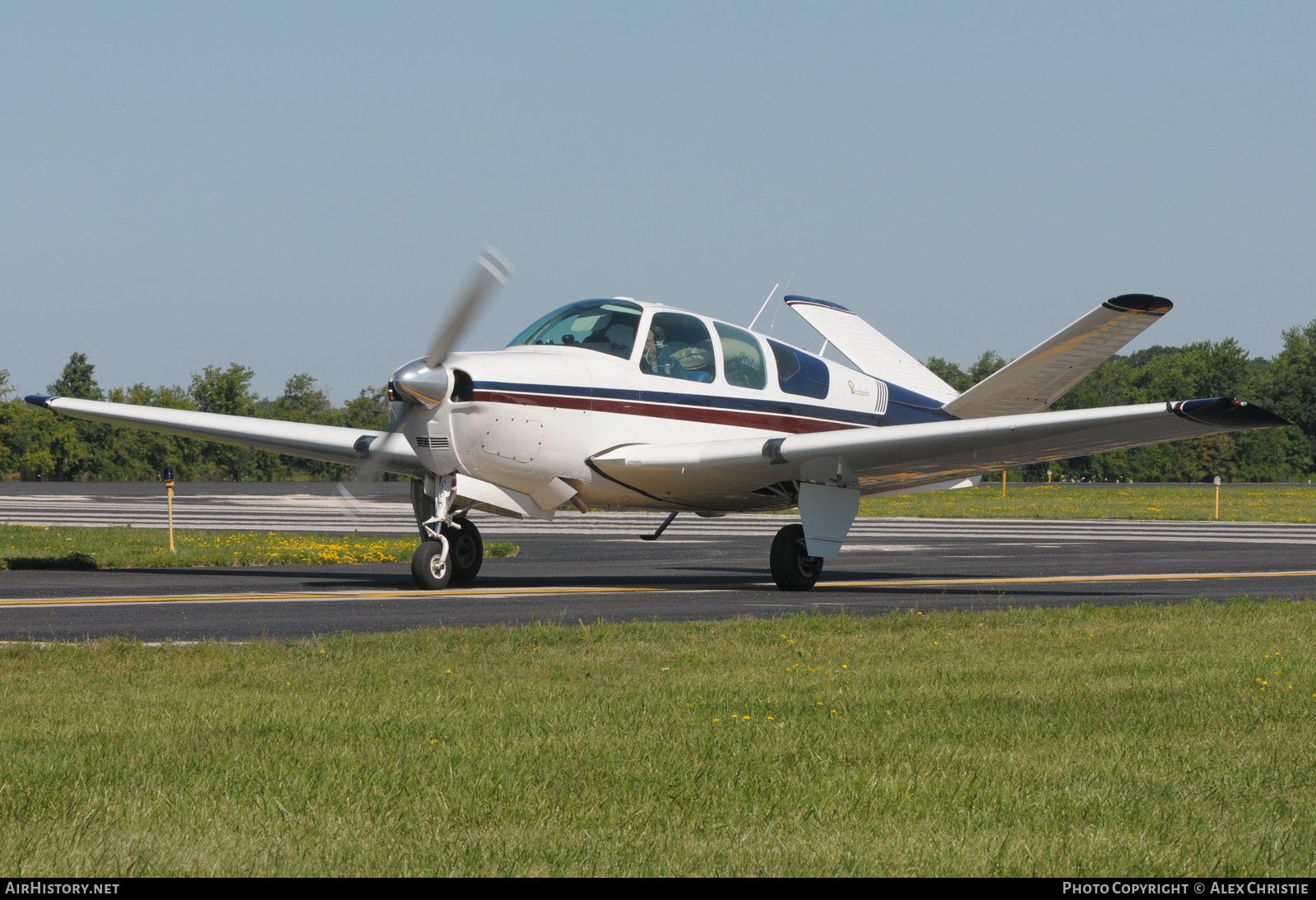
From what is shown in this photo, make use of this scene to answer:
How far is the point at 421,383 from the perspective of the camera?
1362 cm

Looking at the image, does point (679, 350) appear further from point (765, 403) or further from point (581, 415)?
point (581, 415)

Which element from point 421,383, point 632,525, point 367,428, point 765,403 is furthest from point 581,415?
point 367,428

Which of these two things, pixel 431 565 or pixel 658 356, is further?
pixel 658 356

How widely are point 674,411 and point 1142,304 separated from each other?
5.58m

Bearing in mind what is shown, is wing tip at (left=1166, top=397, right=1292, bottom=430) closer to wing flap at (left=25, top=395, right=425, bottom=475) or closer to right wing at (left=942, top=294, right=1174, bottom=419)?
right wing at (left=942, top=294, right=1174, bottom=419)

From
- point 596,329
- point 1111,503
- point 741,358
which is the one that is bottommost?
point 1111,503

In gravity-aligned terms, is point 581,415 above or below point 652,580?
above

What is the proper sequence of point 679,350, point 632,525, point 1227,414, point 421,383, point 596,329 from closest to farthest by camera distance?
point 1227,414 < point 421,383 < point 596,329 < point 679,350 < point 632,525

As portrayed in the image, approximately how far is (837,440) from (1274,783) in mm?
9945

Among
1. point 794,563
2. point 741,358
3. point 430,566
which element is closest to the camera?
point 430,566

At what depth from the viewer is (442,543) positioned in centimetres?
1516

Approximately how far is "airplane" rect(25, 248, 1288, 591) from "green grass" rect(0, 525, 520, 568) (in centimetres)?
253

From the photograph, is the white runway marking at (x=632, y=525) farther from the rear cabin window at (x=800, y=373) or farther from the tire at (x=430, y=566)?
the tire at (x=430, y=566)

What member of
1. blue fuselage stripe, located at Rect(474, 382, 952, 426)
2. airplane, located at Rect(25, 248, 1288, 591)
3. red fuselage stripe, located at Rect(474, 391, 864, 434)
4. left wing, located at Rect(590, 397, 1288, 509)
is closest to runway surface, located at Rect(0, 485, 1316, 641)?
airplane, located at Rect(25, 248, 1288, 591)
